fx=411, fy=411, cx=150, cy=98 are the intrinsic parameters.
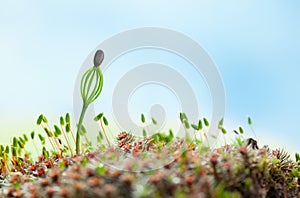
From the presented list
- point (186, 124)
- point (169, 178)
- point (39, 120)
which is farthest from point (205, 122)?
point (39, 120)

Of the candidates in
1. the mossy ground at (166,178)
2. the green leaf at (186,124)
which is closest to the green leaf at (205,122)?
the green leaf at (186,124)

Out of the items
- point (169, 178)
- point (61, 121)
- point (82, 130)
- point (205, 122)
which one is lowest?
point (169, 178)

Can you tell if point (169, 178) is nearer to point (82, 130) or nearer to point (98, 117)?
point (98, 117)

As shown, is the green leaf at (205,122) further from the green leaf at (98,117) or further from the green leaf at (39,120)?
the green leaf at (39,120)

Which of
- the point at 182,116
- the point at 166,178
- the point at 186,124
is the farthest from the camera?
the point at 182,116

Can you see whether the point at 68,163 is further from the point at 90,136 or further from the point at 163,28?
the point at 163,28

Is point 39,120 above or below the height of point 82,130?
above

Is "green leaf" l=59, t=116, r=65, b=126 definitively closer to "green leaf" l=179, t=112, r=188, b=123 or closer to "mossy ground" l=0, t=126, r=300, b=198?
"mossy ground" l=0, t=126, r=300, b=198

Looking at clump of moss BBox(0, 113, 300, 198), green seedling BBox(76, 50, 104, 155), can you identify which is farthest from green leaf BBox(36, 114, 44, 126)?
clump of moss BBox(0, 113, 300, 198)
